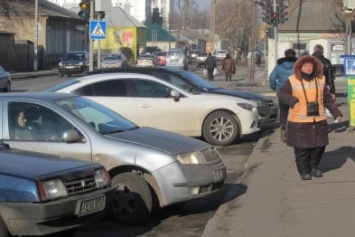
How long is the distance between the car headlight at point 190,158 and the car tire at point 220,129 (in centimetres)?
602

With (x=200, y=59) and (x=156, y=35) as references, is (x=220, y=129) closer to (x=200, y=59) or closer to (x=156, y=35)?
(x=200, y=59)

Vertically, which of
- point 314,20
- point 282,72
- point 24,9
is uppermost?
point 24,9

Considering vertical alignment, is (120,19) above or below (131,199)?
above

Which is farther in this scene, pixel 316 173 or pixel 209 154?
pixel 316 173

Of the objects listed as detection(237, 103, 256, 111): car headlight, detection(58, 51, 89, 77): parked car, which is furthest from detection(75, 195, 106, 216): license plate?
detection(58, 51, 89, 77): parked car

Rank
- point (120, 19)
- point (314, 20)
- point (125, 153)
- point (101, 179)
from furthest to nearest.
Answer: point (120, 19) < point (314, 20) < point (125, 153) < point (101, 179)

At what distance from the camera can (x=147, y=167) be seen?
26.9 ft

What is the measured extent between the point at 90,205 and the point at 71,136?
1.49 m

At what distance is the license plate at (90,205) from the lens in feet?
22.0

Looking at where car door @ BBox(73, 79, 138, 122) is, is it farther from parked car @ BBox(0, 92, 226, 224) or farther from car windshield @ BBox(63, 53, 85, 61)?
car windshield @ BBox(63, 53, 85, 61)

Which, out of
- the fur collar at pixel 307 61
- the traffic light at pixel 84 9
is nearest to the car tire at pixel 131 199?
the fur collar at pixel 307 61

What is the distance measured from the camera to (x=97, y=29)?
22828 millimetres

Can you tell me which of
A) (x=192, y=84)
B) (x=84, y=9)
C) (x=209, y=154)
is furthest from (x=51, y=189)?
(x=84, y=9)

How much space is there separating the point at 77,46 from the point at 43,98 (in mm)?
73850
